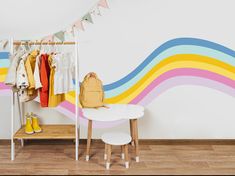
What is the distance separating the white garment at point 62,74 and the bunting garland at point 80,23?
0.43 m

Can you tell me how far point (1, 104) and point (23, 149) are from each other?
562mm

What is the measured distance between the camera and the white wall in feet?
11.6

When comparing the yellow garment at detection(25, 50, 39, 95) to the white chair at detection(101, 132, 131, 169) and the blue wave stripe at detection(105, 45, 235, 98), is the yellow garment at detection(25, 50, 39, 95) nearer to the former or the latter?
the white chair at detection(101, 132, 131, 169)

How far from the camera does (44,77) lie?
10.3ft

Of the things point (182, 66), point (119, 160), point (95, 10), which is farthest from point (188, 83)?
point (95, 10)

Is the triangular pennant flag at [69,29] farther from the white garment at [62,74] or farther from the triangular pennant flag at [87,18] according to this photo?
the white garment at [62,74]

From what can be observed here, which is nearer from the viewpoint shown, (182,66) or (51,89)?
(51,89)

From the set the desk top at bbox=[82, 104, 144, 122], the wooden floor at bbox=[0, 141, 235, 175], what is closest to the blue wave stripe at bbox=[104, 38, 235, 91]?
the desk top at bbox=[82, 104, 144, 122]

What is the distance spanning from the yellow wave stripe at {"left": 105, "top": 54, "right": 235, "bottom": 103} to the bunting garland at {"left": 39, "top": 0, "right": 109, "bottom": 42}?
0.85 m

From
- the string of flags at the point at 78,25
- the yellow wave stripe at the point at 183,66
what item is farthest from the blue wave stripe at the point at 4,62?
the yellow wave stripe at the point at 183,66

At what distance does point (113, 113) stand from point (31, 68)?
2.89ft

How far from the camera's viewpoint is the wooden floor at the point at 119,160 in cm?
309

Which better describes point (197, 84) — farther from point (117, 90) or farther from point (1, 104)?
point (1, 104)

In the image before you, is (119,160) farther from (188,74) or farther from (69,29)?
(69,29)
